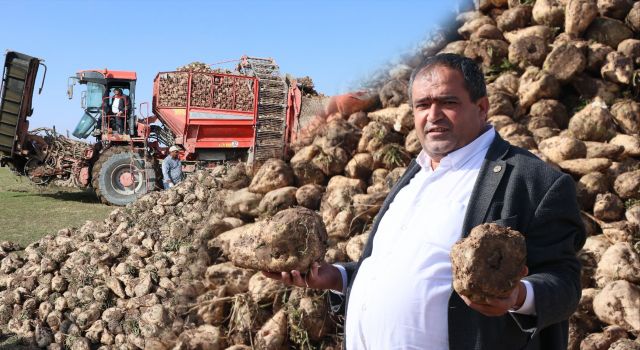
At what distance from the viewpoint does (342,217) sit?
442cm

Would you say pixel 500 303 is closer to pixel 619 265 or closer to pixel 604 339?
pixel 604 339

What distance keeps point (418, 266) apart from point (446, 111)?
54cm

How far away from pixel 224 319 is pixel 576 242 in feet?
9.64

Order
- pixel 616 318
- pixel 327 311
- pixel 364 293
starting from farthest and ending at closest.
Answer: pixel 327 311 → pixel 616 318 → pixel 364 293

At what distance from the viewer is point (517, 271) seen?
5.55 ft

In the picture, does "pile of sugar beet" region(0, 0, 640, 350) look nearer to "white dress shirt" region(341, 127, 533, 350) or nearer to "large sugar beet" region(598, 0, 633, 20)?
"large sugar beet" region(598, 0, 633, 20)

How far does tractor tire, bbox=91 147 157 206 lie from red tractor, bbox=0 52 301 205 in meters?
0.02

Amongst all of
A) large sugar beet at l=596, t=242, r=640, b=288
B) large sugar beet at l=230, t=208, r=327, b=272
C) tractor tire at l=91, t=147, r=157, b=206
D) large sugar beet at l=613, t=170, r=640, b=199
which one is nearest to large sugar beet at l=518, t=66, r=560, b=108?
large sugar beet at l=613, t=170, r=640, b=199

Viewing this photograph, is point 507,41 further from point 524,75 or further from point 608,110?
point 608,110

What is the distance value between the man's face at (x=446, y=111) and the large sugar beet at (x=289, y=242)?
2.54ft

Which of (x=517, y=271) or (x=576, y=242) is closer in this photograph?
(x=517, y=271)

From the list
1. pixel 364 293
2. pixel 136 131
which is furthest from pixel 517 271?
pixel 136 131

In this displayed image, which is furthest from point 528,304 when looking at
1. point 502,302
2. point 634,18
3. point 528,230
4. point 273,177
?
point 634,18

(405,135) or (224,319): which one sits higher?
(405,135)
